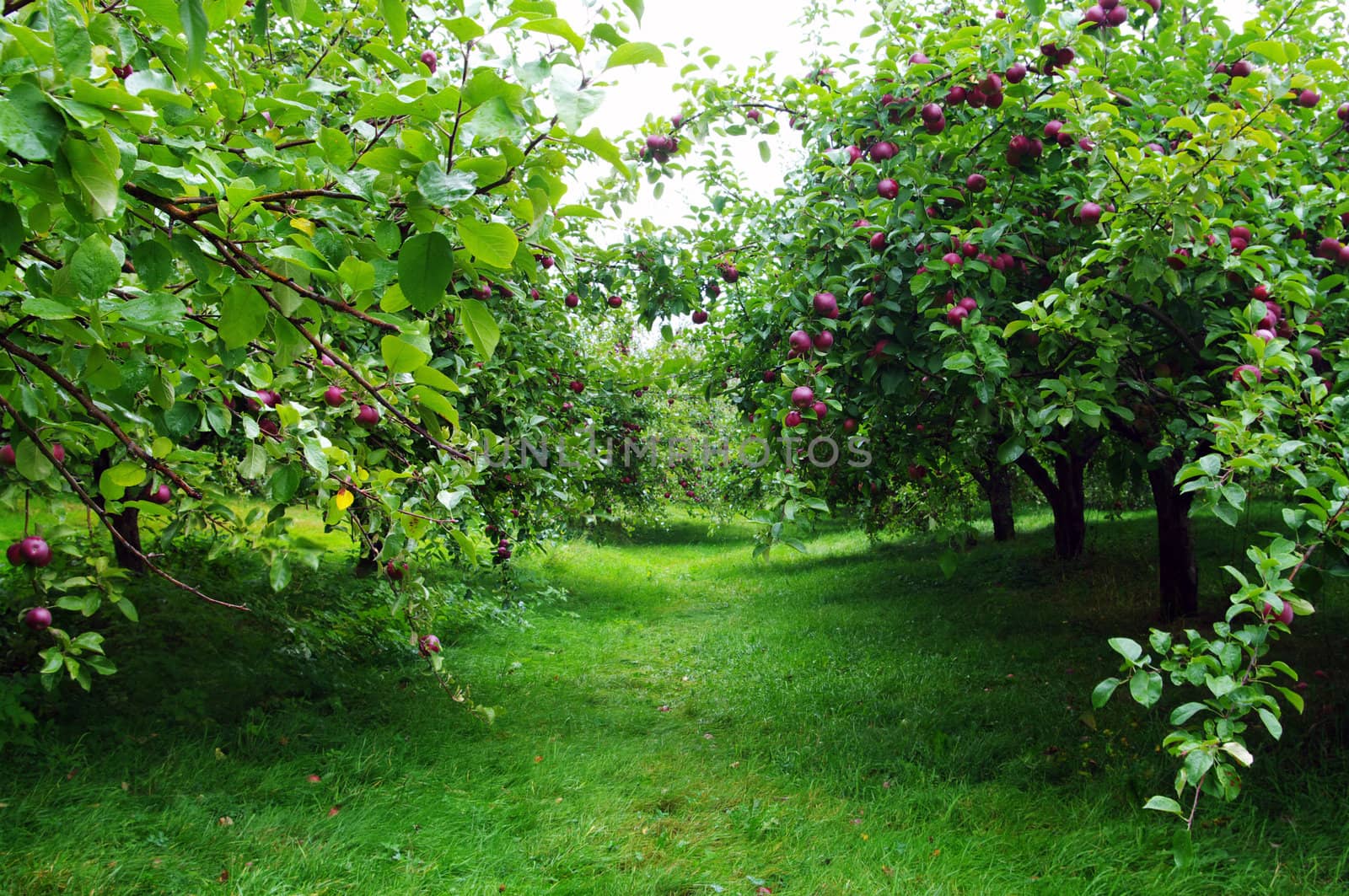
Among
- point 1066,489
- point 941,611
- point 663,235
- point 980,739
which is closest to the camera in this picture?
point 663,235

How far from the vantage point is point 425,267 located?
0.98 m

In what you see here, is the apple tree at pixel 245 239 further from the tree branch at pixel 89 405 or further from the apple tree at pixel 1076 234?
the apple tree at pixel 1076 234

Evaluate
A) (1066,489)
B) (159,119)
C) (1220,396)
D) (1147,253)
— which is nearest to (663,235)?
(1147,253)

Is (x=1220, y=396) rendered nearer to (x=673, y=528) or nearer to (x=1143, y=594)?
(x=1143, y=594)

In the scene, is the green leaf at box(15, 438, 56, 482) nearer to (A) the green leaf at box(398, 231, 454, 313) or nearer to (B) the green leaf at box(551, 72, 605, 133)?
(A) the green leaf at box(398, 231, 454, 313)

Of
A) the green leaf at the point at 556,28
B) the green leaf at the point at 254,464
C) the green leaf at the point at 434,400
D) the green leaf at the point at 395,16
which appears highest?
the green leaf at the point at 395,16

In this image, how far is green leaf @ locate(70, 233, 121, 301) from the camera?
1024 millimetres

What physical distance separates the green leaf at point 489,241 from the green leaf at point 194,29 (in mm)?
300

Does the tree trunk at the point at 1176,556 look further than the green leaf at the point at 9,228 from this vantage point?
Yes

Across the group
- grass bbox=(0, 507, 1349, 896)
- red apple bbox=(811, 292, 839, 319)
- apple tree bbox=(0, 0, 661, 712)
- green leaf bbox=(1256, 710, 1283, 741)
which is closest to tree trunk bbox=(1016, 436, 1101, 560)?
grass bbox=(0, 507, 1349, 896)

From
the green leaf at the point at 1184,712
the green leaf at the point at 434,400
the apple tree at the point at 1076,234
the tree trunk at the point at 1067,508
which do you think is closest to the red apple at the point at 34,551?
the green leaf at the point at 434,400

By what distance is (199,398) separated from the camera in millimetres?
1715

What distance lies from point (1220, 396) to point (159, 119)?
13.1 feet

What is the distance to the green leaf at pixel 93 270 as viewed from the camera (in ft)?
3.36
